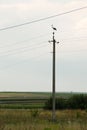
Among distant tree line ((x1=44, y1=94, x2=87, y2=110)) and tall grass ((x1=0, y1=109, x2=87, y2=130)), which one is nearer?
tall grass ((x1=0, y1=109, x2=87, y2=130))

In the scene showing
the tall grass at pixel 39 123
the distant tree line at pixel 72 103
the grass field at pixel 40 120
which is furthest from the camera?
the distant tree line at pixel 72 103

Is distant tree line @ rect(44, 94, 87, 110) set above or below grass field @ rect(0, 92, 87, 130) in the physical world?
above

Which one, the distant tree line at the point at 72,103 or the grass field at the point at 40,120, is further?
the distant tree line at the point at 72,103

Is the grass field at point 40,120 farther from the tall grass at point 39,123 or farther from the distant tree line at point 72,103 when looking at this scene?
the distant tree line at point 72,103

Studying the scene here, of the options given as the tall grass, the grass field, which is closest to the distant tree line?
the grass field

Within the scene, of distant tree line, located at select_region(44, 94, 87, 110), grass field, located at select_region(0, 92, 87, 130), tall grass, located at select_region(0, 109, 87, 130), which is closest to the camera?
tall grass, located at select_region(0, 109, 87, 130)

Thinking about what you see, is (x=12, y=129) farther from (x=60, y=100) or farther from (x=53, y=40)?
(x=60, y=100)

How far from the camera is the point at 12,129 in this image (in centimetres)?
2288

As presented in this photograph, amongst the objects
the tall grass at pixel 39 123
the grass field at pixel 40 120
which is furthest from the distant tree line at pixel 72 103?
the tall grass at pixel 39 123

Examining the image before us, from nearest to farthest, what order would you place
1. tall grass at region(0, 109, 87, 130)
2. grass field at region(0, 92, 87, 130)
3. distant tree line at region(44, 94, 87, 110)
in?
tall grass at region(0, 109, 87, 130) < grass field at region(0, 92, 87, 130) < distant tree line at region(44, 94, 87, 110)

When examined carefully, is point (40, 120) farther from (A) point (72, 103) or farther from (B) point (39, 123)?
(A) point (72, 103)

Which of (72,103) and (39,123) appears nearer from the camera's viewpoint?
(39,123)

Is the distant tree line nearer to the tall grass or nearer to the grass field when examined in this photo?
the grass field

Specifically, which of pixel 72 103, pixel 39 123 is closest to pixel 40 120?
pixel 39 123
